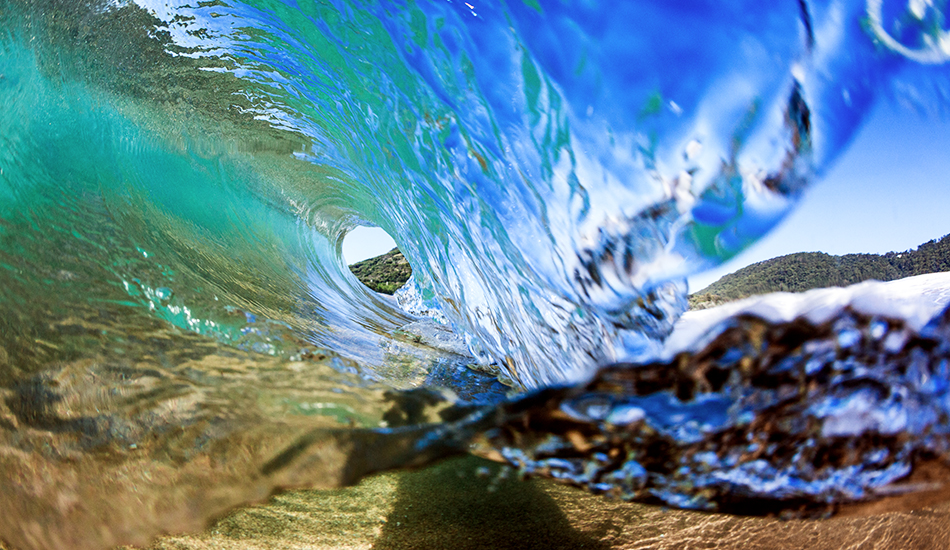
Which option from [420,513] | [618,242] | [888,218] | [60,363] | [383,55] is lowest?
[420,513]

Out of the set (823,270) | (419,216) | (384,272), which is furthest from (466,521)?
(384,272)

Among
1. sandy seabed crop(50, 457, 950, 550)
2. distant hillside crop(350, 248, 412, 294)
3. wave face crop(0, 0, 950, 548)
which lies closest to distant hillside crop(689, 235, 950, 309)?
wave face crop(0, 0, 950, 548)

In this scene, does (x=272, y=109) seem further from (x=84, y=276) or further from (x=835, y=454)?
(x=835, y=454)

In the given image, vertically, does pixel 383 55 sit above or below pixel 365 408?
above

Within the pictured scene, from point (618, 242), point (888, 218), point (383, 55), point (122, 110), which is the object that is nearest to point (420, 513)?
point (618, 242)

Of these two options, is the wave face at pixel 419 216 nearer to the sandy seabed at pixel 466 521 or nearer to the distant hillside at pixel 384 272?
the sandy seabed at pixel 466 521

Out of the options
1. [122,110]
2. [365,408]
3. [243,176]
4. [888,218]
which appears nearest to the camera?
[888,218]

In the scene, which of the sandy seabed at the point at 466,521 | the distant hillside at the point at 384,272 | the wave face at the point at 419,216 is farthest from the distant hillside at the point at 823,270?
the distant hillside at the point at 384,272
